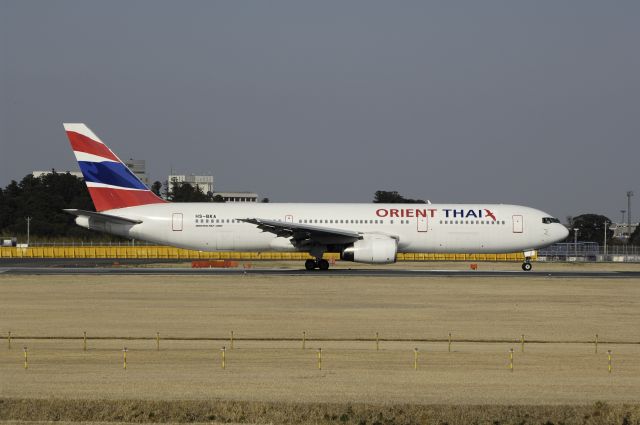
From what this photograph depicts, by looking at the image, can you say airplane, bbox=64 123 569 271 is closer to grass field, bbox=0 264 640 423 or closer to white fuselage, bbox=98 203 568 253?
white fuselage, bbox=98 203 568 253

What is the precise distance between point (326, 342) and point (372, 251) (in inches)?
950

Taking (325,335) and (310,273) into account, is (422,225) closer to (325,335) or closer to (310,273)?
(310,273)

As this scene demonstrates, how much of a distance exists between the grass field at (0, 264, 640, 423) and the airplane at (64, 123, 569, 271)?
6948 mm

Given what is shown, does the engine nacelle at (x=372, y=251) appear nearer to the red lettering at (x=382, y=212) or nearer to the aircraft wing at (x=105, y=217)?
the red lettering at (x=382, y=212)

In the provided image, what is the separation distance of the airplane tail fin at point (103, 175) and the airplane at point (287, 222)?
55 mm

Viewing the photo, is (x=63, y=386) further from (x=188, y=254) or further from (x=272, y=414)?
(x=188, y=254)

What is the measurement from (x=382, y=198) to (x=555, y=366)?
460 feet

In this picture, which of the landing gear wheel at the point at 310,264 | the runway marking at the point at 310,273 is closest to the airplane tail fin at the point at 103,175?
the runway marking at the point at 310,273

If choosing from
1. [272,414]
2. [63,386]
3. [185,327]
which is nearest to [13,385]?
[63,386]

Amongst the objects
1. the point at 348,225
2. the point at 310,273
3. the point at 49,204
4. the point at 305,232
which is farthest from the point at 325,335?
the point at 49,204

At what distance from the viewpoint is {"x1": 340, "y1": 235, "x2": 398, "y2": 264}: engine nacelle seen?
1949 inches

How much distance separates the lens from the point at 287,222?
52.6 m

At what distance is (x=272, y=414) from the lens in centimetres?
1661

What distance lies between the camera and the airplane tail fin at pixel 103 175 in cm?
5312
